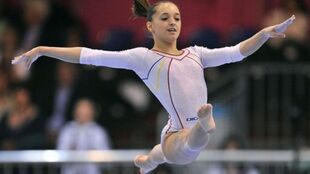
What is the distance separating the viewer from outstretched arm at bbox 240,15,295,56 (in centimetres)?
Result: 652

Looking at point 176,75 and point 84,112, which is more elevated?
point 84,112

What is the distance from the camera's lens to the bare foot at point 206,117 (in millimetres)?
6258

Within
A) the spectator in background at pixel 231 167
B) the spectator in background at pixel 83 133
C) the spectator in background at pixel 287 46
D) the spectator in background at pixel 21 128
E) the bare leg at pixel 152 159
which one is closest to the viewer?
the bare leg at pixel 152 159

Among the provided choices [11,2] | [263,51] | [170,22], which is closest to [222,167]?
[263,51]

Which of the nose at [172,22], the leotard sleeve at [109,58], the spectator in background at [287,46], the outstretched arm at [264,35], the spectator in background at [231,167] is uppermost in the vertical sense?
the spectator in background at [287,46]

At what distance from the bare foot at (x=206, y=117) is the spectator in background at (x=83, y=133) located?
3582 mm

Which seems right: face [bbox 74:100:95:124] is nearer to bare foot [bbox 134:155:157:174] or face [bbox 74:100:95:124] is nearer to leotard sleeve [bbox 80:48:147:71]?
bare foot [bbox 134:155:157:174]

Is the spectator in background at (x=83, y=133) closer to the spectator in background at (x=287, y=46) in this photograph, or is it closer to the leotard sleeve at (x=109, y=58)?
the spectator in background at (x=287, y=46)

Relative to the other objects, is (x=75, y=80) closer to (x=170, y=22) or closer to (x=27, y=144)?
(x=27, y=144)

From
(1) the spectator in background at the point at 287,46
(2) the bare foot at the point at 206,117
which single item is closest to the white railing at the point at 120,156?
(1) the spectator in background at the point at 287,46

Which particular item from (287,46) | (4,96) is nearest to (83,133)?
(4,96)

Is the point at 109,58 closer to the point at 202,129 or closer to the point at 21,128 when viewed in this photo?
the point at 202,129

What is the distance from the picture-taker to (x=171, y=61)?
6.84 meters

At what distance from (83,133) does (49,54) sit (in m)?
3.23
